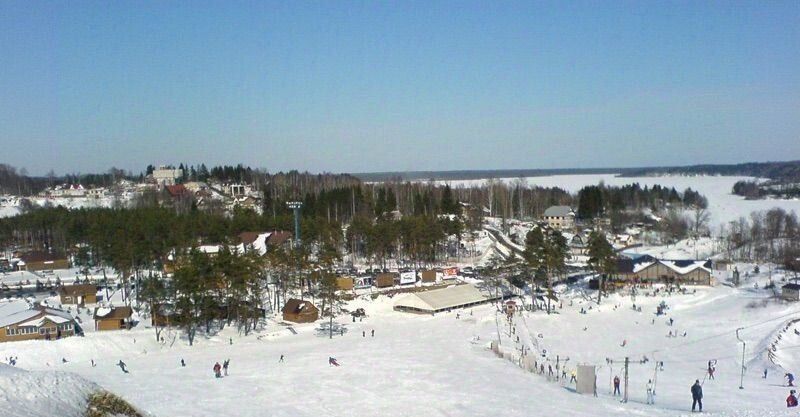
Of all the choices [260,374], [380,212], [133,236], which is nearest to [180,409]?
[260,374]

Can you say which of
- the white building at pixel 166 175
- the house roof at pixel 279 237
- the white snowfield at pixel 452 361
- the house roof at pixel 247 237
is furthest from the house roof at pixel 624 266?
the white building at pixel 166 175

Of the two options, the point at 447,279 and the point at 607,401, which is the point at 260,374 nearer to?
the point at 607,401

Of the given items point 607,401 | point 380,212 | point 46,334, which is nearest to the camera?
point 607,401

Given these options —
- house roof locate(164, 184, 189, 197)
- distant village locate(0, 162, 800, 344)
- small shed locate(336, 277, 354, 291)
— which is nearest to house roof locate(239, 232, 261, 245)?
distant village locate(0, 162, 800, 344)

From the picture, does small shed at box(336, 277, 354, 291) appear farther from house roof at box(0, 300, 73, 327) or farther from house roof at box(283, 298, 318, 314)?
house roof at box(0, 300, 73, 327)

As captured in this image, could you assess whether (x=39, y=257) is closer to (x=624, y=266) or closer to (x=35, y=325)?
(x=35, y=325)
